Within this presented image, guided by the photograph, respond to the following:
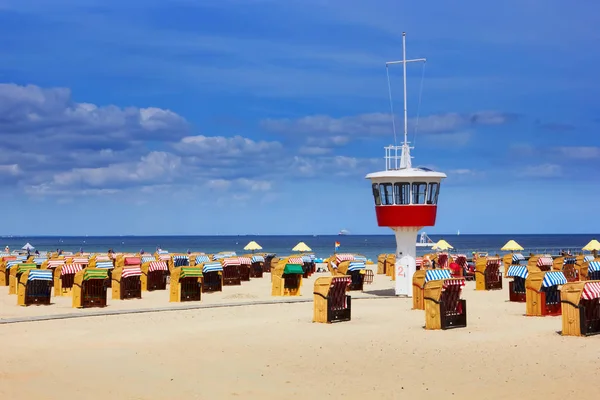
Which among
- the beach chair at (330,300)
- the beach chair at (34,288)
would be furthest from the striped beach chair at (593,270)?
the beach chair at (34,288)

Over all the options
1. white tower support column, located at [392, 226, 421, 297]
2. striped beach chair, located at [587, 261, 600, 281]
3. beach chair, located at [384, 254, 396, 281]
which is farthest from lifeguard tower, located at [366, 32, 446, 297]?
beach chair, located at [384, 254, 396, 281]

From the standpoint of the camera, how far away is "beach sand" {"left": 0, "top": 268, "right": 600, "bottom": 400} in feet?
34.8

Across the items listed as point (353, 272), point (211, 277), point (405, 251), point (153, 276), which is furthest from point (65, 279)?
point (405, 251)

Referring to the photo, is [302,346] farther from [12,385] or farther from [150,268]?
[150,268]

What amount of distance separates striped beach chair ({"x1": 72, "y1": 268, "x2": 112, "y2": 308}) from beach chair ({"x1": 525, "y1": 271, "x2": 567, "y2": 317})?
1164cm

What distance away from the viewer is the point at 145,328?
57.8 feet

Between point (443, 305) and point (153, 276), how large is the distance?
15.6m

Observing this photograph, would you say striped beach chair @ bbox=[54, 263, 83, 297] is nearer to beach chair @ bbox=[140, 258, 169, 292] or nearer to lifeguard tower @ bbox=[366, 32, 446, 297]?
beach chair @ bbox=[140, 258, 169, 292]

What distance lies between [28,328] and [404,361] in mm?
8967

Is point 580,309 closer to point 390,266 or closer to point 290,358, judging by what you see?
point 290,358

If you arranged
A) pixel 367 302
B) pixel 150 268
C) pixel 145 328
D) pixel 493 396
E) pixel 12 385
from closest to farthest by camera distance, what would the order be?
pixel 493 396 → pixel 12 385 → pixel 145 328 → pixel 367 302 → pixel 150 268

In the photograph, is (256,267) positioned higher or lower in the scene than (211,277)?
higher

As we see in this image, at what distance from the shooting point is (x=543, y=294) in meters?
19.3

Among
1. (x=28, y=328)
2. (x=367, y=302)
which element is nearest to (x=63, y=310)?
(x=28, y=328)
